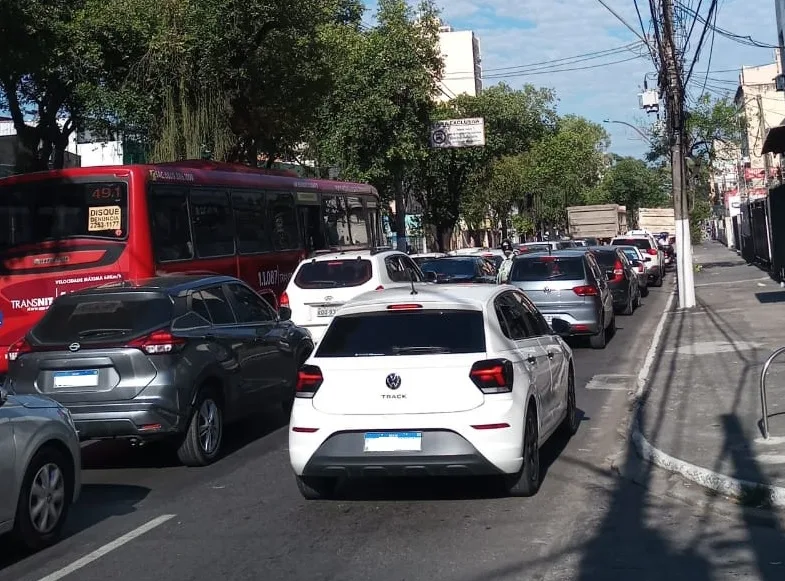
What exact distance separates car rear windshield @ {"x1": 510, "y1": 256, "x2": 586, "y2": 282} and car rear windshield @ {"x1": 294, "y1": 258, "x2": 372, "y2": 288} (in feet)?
10.3

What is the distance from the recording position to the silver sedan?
7.00 meters

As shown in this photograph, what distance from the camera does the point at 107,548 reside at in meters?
7.48

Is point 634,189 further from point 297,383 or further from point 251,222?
point 297,383

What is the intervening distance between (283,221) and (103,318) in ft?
38.1

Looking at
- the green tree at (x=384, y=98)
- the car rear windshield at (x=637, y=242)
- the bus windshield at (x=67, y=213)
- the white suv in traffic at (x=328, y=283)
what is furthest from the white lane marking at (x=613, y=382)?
the car rear windshield at (x=637, y=242)

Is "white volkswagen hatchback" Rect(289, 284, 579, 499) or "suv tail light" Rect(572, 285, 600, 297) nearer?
"white volkswagen hatchback" Rect(289, 284, 579, 499)

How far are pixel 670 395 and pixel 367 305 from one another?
5545 mm

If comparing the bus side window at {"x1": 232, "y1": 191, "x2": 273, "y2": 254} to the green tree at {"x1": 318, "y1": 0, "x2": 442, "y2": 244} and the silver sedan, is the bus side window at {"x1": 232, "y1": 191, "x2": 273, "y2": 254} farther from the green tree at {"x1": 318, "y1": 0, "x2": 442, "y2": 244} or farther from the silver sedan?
the green tree at {"x1": 318, "y1": 0, "x2": 442, "y2": 244}

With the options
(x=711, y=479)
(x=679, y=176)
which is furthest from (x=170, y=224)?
(x=679, y=176)

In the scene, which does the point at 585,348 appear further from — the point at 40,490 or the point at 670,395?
the point at 40,490

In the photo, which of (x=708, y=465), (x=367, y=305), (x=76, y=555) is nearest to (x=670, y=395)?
(x=708, y=465)

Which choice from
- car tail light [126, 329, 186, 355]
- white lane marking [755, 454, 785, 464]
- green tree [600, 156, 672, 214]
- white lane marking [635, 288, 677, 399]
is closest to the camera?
white lane marking [755, 454, 785, 464]

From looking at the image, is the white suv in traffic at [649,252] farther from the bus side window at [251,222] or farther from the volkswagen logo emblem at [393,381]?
the volkswagen logo emblem at [393,381]

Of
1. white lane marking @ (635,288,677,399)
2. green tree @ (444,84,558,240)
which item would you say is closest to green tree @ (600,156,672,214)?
green tree @ (444,84,558,240)
